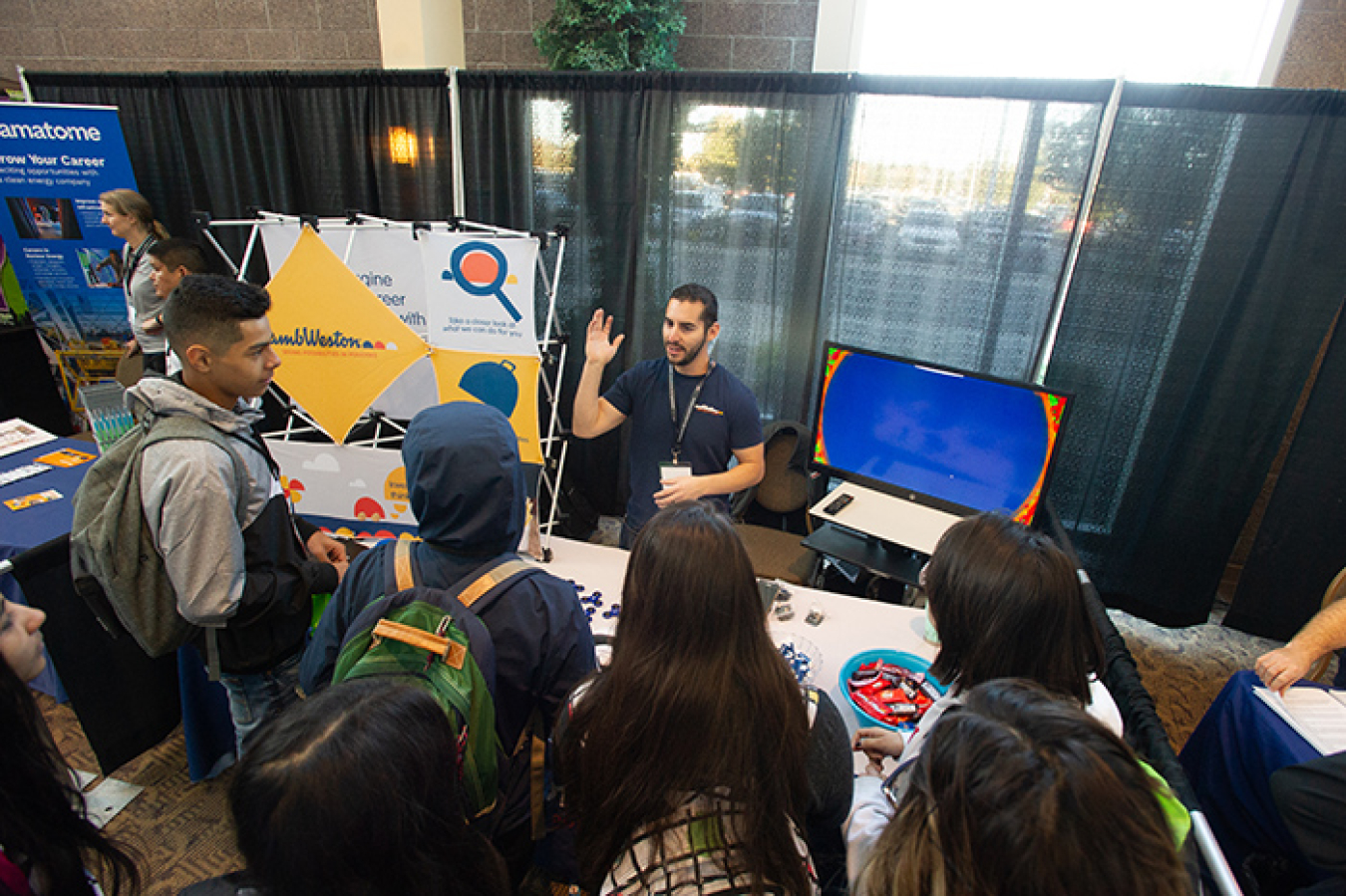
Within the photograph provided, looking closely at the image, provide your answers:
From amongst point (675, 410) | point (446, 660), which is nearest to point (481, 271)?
point (675, 410)

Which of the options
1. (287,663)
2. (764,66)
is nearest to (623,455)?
(287,663)

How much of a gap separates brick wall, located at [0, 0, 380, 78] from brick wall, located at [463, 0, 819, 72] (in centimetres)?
69

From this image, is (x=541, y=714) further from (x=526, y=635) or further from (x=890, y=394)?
(x=890, y=394)

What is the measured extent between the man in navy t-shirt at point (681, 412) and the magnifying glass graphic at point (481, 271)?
699mm

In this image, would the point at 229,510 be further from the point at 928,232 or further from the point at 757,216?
the point at 928,232

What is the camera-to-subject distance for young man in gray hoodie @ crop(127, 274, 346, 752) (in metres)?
1.40

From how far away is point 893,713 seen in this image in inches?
58.3

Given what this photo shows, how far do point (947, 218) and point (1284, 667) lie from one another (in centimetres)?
201

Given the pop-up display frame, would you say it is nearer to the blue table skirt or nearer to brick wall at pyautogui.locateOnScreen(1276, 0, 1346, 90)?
the blue table skirt

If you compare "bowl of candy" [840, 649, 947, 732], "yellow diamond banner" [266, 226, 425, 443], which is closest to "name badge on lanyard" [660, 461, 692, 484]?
→ "bowl of candy" [840, 649, 947, 732]

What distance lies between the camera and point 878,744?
1.32 meters

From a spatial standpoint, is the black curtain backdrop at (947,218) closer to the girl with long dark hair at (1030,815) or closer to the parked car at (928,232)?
the parked car at (928,232)

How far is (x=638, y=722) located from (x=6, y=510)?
8.73 ft

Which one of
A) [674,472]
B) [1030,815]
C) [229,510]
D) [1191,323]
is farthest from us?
[1191,323]
